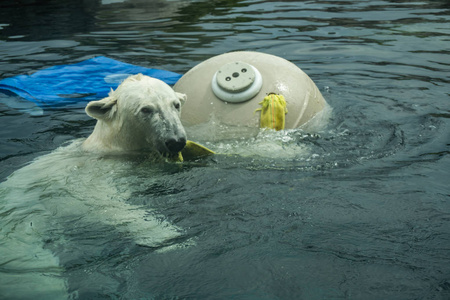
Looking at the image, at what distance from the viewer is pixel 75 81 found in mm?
Answer: 8680

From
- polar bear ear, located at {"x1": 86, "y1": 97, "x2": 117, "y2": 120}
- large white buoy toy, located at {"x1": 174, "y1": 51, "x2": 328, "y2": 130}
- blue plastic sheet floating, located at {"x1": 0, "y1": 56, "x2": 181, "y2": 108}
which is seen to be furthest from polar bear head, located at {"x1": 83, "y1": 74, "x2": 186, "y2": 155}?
blue plastic sheet floating, located at {"x1": 0, "y1": 56, "x2": 181, "y2": 108}

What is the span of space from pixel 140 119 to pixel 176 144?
17.8 inches

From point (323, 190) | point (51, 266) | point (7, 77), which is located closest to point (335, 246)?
point (323, 190)

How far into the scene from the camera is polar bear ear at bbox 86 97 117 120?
4.95 metres

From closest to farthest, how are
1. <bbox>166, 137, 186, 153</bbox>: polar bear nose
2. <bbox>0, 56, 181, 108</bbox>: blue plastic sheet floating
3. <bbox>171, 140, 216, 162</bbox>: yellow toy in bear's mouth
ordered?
<bbox>166, 137, 186, 153</bbox>: polar bear nose
<bbox>171, 140, 216, 162</bbox>: yellow toy in bear's mouth
<bbox>0, 56, 181, 108</bbox>: blue plastic sheet floating

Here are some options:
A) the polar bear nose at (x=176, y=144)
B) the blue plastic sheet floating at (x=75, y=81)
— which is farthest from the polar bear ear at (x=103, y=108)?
the blue plastic sheet floating at (x=75, y=81)

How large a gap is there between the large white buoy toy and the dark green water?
35 cm

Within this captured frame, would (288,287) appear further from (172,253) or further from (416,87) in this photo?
(416,87)

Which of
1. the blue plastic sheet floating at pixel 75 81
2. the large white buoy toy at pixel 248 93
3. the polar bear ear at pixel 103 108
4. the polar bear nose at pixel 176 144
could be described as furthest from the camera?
the blue plastic sheet floating at pixel 75 81

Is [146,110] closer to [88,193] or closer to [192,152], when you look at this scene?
[192,152]

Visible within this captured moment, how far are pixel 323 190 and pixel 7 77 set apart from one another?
22.0ft

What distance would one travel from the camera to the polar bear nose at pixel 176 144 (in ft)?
15.2

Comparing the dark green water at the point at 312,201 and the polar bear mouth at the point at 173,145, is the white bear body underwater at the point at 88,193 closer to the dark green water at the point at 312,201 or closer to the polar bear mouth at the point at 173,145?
the polar bear mouth at the point at 173,145

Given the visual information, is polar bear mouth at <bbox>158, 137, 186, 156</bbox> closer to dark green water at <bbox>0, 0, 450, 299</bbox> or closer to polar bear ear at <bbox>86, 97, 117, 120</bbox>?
dark green water at <bbox>0, 0, 450, 299</bbox>
